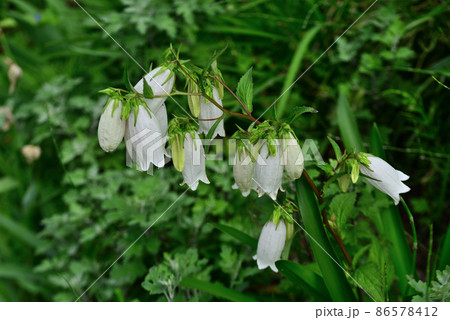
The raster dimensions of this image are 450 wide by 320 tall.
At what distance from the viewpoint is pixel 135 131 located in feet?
3.32

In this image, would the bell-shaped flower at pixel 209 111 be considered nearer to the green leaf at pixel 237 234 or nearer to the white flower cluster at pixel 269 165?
the white flower cluster at pixel 269 165

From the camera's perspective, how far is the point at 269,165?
1.00 m

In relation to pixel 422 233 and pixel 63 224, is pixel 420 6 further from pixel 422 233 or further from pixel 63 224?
pixel 63 224

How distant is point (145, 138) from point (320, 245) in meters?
0.55

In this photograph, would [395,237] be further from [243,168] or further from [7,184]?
[7,184]

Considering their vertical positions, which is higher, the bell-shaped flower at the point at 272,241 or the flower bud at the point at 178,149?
the flower bud at the point at 178,149

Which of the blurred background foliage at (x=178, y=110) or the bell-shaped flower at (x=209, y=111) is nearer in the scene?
the bell-shaped flower at (x=209, y=111)

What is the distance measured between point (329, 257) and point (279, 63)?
1593mm

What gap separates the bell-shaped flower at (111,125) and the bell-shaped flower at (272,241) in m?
0.48

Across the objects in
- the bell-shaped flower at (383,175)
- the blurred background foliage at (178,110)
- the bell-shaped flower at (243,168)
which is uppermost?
the bell-shaped flower at (243,168)

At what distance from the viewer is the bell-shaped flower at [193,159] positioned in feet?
3.50

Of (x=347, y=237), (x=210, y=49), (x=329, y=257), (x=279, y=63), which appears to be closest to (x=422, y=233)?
(x=347, y=237)

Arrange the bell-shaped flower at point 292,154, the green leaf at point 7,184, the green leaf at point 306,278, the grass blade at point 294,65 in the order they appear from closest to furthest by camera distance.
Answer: the bell-shaped flower at point 292,154, the green leaf at point 306,278, the grass blade at point 294,65, the green leaf at point 7,184

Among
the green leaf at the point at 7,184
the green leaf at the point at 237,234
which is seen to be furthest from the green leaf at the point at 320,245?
the green leaf at the point at 7,184
